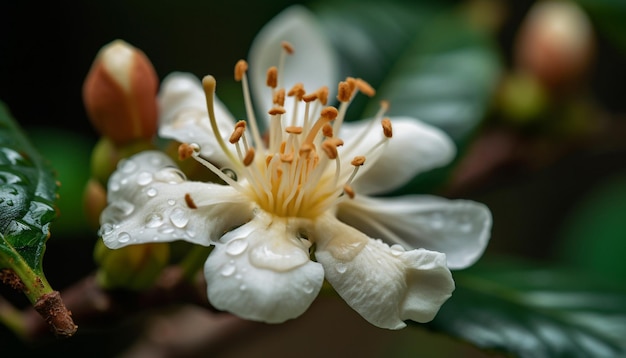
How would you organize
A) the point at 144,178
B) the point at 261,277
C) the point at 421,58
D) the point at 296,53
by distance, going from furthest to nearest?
1. the point at 421,58
2. the point at 296,53
3. the point at 144,178
4. the point at 261,277

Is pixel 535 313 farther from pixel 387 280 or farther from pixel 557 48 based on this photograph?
pixel 557 48

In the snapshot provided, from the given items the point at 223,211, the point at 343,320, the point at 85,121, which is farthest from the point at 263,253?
the point at 343,320

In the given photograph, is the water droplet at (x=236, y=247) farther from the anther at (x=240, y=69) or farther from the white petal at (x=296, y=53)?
the white petal at (x=296, y=53)

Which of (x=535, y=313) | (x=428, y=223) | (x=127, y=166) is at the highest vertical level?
(x=127, y=166)

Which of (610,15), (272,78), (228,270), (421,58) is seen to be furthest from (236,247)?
(610,15)

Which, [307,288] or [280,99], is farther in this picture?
[280,99]

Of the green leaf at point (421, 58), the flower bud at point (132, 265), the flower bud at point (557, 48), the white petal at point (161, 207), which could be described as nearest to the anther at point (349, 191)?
the white petal at point (161, 207)
